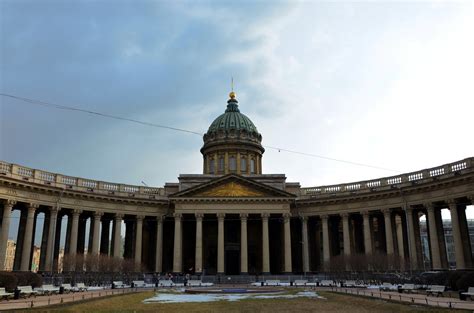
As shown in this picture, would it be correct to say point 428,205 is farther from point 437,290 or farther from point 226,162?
point 226,162

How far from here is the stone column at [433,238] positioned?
51688 mm

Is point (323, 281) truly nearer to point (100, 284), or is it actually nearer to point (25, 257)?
point (100, 284)

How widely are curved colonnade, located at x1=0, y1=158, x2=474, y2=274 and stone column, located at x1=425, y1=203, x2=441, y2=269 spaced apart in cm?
12

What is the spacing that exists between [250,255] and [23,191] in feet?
117

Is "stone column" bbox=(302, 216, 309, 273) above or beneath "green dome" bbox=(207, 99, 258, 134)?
beneath

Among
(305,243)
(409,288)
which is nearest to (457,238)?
(409,288)

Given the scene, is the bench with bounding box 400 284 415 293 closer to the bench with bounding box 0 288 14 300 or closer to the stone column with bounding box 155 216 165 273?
the bench with bounding box 0 288 14 300

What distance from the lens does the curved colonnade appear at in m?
50.8

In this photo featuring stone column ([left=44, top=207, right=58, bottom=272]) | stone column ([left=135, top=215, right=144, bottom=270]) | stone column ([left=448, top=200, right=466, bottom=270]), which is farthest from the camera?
stone column ([left=135, top=215, right=144, bottom=270])

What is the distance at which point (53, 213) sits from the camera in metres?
53.8

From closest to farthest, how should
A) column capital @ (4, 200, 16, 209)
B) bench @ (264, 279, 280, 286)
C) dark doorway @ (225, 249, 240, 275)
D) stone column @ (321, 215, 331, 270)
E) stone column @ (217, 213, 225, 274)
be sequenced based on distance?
column capital @ (4, 200, 16, 209) → bench @ (264, 279, 280, 286) → stone column @ (217, 213, 225, 274) → stone column @ (321, 215, 331, 270) → dark doorway @ (225, 249, 240, 275)

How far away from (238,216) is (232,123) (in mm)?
24445

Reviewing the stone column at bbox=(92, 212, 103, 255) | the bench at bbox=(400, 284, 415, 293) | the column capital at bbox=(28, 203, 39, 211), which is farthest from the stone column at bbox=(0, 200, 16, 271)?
the bench at bbox=(400, 284, 415, 293)

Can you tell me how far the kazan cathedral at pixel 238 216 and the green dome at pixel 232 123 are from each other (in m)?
1.00
